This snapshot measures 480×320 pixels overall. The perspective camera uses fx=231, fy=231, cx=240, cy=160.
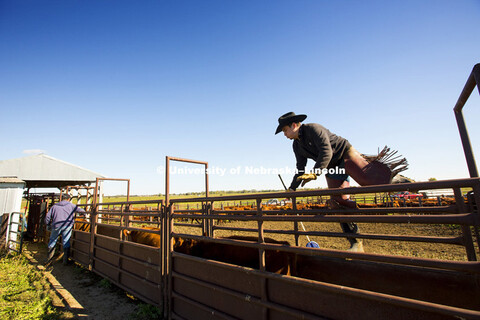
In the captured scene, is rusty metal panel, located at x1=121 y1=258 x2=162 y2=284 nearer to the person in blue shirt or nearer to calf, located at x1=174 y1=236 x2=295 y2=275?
calf, located at x1=174 y1=236 x2=295 y2=275

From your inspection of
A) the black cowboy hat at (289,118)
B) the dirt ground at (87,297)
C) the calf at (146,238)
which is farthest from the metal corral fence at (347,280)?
the calf at (146,238)

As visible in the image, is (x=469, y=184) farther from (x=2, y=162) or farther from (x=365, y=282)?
(x=2, y=162)

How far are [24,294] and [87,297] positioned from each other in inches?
41.7

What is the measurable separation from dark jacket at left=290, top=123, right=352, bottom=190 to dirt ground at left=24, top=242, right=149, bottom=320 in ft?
10.5

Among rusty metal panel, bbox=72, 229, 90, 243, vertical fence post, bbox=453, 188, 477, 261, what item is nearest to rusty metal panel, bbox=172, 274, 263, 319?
vertical fence post, bbox=453, 188, 477, 261

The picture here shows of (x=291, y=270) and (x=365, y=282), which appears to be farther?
(x=291, y=270)

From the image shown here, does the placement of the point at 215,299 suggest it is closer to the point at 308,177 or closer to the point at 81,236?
the point at 308,177

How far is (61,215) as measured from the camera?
6.46m

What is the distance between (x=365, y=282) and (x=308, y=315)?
2.45 feet

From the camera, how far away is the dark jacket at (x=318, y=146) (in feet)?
→ 7.98

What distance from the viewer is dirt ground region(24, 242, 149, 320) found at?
337 cm

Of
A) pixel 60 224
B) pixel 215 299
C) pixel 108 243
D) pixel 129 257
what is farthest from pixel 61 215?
pixel 215 299

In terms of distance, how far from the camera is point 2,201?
29.4ft

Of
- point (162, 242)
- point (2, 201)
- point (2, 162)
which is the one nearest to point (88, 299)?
point (162, 242)
